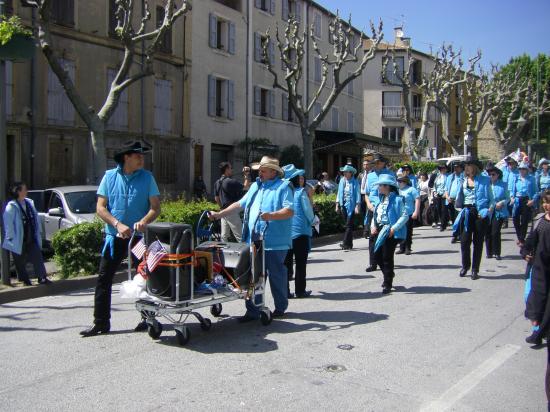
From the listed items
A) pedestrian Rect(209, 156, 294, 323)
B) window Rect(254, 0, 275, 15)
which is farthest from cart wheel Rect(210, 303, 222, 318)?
window Rect(254, 0, 275, 15)

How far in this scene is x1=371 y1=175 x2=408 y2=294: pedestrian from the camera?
28.8 ft

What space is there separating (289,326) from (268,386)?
1956mm

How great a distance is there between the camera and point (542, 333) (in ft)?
16.1

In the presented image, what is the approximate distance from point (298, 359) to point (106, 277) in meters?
2.13

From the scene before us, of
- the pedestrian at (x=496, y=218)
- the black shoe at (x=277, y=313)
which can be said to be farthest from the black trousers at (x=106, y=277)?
the pedestrian at (x=496, y=218)

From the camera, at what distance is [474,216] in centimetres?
1003

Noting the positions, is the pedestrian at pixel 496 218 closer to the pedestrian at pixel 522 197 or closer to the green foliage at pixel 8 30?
the pedestrian at pixel 522 197

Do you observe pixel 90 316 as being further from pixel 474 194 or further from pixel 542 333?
pixel 474 194

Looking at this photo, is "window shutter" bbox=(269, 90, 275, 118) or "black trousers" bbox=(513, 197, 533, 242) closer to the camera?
"black trousers" bbox=(513, 197, 533, 242)

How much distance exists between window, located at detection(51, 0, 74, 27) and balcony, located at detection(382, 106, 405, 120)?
3701 centimetres

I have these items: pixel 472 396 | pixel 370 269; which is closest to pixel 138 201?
pixel 472 396

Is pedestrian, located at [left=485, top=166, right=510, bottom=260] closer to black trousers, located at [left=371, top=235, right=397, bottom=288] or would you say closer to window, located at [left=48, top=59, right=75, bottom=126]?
black trousers, located at [left=371, top=235, right=397, bottom=288]

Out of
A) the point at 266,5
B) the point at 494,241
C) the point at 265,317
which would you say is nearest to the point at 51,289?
the point at 265,317

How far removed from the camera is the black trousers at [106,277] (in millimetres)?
6363
